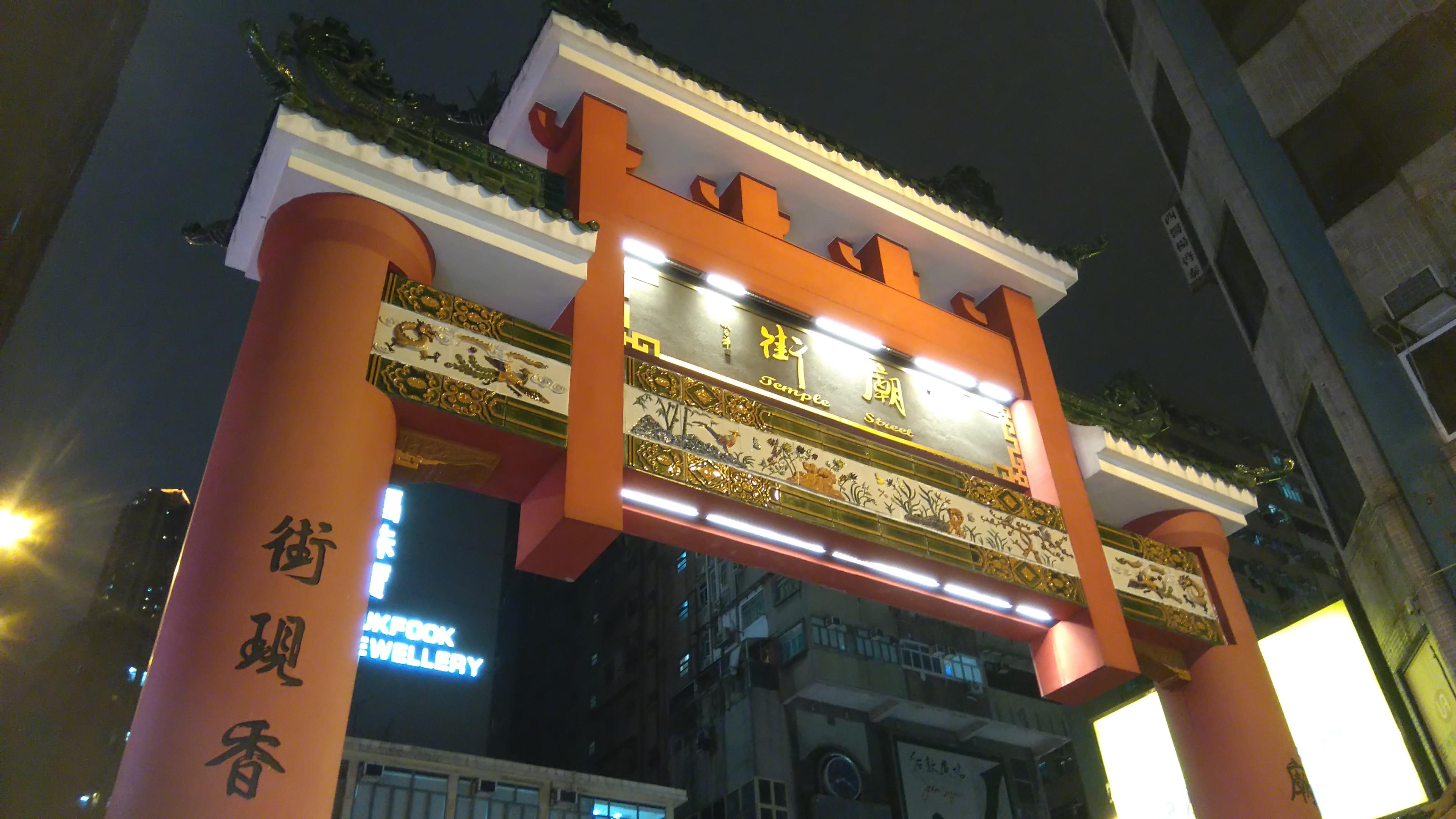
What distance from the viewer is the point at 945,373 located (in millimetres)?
9297

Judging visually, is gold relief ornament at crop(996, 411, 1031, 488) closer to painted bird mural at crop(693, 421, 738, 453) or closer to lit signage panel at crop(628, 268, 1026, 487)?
lit signage panel at crop(628, 268, 1026, 487)

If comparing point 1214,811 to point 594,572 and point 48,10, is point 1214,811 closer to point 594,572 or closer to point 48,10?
point 48,10

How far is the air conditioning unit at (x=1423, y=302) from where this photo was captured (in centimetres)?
1138

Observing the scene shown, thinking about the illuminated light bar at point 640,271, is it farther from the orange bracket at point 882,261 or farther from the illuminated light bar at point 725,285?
the orange bracket at point 882,261

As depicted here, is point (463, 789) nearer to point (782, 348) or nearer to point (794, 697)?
point (782, 348)

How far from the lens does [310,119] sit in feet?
21.6

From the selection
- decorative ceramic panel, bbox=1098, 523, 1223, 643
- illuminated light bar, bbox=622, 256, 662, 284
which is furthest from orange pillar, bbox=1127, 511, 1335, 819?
illuminated light bar, bbox=622, 256, 662, 284

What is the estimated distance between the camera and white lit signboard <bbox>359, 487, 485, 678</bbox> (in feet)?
79.8

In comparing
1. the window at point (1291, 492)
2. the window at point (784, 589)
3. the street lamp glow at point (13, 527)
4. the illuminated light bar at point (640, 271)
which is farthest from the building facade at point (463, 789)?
the window at point (1291, 492)

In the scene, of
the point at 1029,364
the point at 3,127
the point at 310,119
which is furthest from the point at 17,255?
the point at 1029,364

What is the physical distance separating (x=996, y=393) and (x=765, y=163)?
10.1 ft

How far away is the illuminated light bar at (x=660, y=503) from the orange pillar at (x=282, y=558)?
5.09 feet

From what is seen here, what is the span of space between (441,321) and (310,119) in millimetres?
1587

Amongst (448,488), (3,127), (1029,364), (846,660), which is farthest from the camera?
(448,488)
